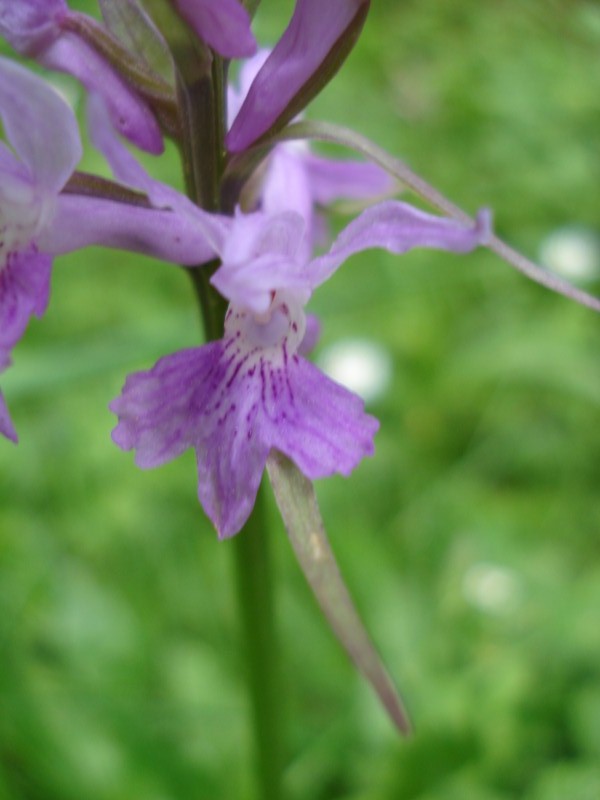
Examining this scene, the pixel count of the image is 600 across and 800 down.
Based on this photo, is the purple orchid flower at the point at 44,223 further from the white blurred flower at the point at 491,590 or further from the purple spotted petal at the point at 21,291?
the white blurred flower at the point at 491,590

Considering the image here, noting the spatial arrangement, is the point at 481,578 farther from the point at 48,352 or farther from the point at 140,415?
the point at 140,415

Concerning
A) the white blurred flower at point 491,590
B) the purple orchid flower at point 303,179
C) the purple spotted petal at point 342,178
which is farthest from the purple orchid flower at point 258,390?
the white blurred flower at point 491,590

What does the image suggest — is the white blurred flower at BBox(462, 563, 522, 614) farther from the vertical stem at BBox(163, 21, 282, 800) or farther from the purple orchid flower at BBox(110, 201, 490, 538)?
the purple orchid flower at BBox(110, 201, 490, 538)

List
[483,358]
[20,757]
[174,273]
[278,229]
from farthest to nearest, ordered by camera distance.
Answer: [174,273]
[483,358]
[20,757]
[278,229]

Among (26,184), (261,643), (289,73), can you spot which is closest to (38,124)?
(26,184)

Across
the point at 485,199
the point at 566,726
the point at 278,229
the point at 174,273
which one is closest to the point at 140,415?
the point at 278,229

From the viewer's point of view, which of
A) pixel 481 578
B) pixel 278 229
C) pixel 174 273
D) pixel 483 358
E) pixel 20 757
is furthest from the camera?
pixel 174 273
